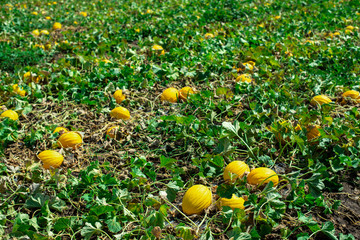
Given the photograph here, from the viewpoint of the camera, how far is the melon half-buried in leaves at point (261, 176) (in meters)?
2.35

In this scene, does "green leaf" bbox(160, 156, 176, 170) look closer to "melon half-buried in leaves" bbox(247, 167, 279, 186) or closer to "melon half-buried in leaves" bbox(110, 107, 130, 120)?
"melon half-buried in leaves" bbox(247, 167, 279, 186)

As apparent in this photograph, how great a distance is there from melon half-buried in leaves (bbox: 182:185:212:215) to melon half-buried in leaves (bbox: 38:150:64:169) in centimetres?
117

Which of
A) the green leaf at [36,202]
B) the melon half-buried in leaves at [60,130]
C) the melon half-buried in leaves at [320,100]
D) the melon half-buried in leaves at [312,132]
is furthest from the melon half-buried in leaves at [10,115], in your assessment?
the melon half-buried in leaves at [320,100]

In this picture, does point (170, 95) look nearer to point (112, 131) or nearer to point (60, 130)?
point (112, 131)

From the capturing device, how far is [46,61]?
182 inches

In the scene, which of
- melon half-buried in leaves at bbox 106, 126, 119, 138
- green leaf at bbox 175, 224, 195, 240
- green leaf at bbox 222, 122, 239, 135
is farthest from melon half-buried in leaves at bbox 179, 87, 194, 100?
green leaf at bbox 175, 224, 195, 240

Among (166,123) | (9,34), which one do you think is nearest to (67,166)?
(166,123)

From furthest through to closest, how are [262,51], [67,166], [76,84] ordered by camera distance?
[262,51] → [76,84] → [67,166]

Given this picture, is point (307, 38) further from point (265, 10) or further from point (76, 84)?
point (76, 84)

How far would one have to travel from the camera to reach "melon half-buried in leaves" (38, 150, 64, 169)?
8.77 feet

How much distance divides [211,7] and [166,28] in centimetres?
194

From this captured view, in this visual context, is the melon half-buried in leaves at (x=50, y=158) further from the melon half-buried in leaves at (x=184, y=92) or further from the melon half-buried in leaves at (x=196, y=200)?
the melon half-buried in leaves at (x=184, y=92)

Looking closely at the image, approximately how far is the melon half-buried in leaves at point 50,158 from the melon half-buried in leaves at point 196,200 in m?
1.17

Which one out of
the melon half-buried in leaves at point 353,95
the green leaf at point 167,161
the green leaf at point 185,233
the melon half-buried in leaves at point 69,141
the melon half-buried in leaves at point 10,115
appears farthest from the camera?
the melon half-buried in leaves at point 353,95
